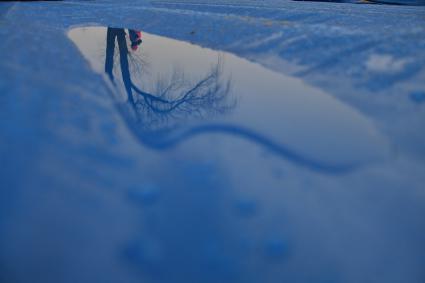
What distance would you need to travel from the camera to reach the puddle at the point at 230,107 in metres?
0.82

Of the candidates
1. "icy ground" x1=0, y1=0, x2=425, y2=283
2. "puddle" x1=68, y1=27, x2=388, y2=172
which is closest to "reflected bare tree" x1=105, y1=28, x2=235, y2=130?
"puddle" x1=68, y1=27, x2=388, y2=172

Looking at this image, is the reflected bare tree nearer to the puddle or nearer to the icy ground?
the puddle

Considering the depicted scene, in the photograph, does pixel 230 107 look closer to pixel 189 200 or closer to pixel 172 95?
pixel 172 95

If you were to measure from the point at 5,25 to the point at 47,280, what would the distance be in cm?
181

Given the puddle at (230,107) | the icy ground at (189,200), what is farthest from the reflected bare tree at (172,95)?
the icy ground at (189,200)

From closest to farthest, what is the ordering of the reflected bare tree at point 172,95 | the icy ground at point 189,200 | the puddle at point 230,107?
the icy ground at point 189,200 < the puddle at point 230,107 < the reflected bare tree at point 172,95

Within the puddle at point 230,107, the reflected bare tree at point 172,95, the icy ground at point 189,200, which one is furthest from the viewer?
the reflected bare tree at point 172,95

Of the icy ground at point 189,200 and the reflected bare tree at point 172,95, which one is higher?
the reflected bare tree at point 172,95

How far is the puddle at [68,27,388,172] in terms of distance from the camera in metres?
0.82

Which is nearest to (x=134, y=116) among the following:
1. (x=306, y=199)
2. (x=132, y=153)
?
(x=132, y=153)

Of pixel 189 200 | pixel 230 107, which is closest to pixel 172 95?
pixel 230 107

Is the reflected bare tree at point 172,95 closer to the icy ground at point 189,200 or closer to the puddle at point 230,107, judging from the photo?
the puddle at point 230,107

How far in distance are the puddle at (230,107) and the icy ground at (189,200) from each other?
5 cm

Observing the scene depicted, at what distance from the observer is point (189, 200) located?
25.8 inches
